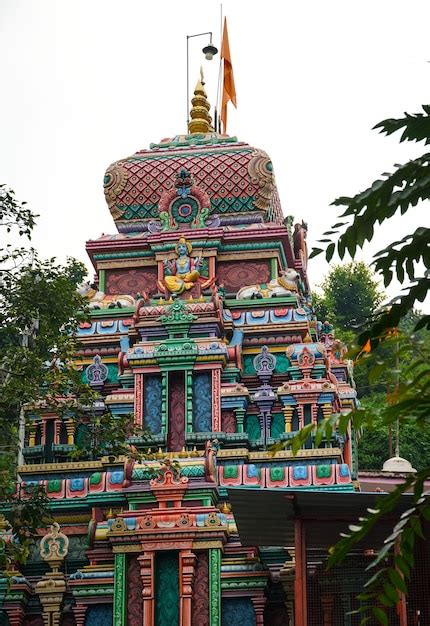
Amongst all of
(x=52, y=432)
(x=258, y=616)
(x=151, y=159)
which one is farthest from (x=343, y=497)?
(x=151, y=159)

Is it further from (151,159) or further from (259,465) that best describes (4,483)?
(151,159)

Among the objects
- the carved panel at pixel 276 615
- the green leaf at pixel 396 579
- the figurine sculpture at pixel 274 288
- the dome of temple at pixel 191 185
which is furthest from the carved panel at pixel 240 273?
the green leaf at pixel 396 579

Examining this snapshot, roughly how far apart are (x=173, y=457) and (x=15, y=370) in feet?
15.4

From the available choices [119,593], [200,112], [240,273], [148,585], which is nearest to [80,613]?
[119,593]

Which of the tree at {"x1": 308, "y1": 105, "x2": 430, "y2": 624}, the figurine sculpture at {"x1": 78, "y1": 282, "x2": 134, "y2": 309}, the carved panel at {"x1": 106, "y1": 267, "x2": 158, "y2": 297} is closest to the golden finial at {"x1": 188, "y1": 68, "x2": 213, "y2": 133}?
the carved panel at {"x1": 106, "y1": 267, "x2": 158, "y2": 297}

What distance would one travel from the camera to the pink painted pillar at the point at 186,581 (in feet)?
54.5

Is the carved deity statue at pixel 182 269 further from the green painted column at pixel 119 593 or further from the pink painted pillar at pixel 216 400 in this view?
Result: the green painted column at pixel 119 593

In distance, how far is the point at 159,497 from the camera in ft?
56.6

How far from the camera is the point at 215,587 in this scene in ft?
55.4

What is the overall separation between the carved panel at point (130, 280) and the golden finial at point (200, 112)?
4.33 metres

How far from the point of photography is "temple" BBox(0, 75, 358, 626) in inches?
671

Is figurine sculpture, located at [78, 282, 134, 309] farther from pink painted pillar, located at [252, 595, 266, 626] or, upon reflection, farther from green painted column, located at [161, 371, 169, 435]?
pink painted pillar, located at [252, 595, 266, 626]

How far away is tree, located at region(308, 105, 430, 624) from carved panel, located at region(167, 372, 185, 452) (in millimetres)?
14182

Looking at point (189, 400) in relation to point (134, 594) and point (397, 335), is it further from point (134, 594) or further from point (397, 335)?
point (397, 335)
